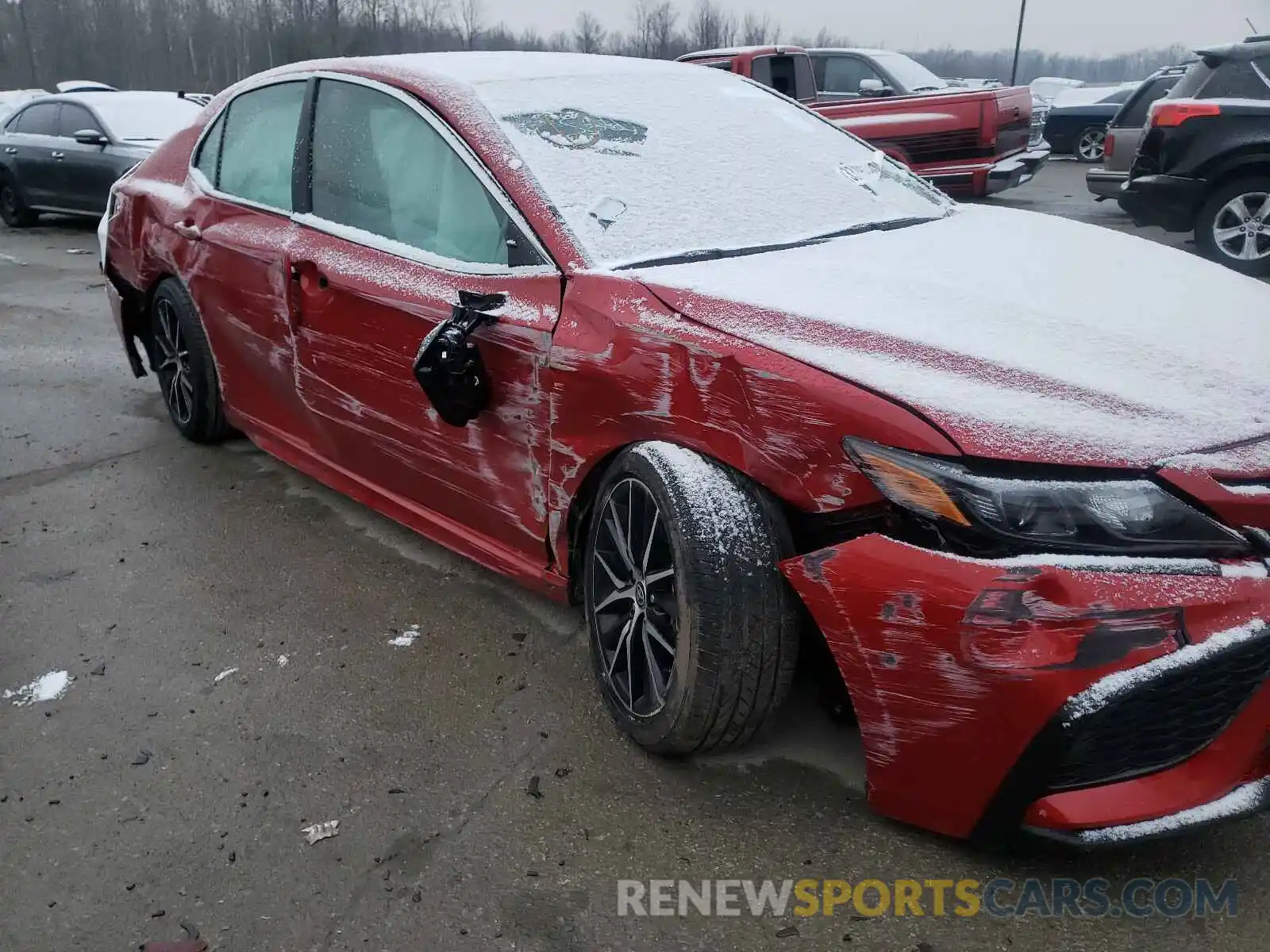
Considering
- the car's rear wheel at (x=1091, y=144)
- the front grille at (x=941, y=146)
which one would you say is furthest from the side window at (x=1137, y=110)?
the car's rear wheel at (x=1091, y=144)

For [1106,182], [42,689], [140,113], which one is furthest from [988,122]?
[42,689]

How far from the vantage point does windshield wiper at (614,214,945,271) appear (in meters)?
2.65

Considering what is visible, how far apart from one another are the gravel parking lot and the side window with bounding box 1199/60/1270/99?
647 cm

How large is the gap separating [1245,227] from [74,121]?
1113 cm

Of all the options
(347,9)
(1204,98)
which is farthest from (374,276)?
(347,9)

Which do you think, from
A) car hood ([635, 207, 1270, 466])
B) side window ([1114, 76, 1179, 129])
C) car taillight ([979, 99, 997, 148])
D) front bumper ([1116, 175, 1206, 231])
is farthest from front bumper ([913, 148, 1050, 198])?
car hood ([635, 207, 1270, 466])

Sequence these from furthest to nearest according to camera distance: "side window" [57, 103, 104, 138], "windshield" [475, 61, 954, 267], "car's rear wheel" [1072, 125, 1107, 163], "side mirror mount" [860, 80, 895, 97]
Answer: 1. "car's rear wheel" [1072, 125, 1107, 163]
2. "side window" [57, 103, 104, 138]
3. "side mirror mount" [860, 80, 895, 97]
4. "windshield" [475, 61, 954, 267]

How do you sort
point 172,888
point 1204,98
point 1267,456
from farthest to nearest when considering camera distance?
point 1204,98
point 172,888
point 1267,456

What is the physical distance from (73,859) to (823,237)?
2.33 m

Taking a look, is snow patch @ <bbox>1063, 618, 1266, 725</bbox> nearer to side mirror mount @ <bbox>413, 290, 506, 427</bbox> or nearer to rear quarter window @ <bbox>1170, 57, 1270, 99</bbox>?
side mirror mount @ <bbox>413, 290, 506, 427</bbox>

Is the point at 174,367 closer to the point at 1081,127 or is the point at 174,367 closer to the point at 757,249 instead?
the point at 757,249

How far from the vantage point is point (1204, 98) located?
26.2ft

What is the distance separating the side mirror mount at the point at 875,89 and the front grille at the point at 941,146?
0.62 metres

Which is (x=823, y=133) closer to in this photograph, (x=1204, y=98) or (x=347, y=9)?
(x=1204, y=98)
